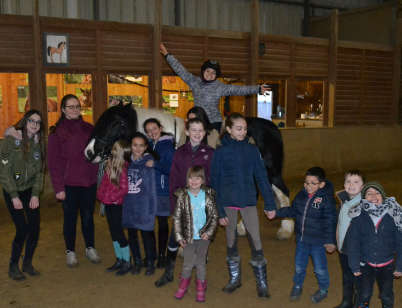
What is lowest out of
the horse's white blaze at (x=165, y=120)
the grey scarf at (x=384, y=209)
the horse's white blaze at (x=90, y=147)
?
the grey scarf at (x=384, y=209)

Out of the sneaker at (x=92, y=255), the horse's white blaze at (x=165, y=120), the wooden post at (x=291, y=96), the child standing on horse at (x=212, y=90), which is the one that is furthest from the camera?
the wooden post at (x=291, y=96)

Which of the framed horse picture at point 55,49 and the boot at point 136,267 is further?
the framed horse picture at point 55,49

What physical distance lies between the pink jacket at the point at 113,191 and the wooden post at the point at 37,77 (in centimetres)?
382

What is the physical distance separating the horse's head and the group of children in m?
0.12

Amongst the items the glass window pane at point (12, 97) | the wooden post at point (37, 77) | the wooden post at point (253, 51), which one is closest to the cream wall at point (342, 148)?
the wooden post at point (253, 51)

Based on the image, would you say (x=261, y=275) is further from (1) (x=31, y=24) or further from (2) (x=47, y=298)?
(1) (x=31, y=24)

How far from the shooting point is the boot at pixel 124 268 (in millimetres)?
3870

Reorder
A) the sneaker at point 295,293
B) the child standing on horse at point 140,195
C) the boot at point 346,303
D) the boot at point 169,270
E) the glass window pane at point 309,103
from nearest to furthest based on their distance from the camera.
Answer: the boot at point 346,303 → the sneaker at point 295,293 → the boot at point 169,270 → the child standing on horse at point 140,195 → the glass window pane at point 309,103

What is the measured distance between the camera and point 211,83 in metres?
4.72

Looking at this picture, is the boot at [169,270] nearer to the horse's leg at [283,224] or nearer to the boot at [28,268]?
the boot at [28,268]

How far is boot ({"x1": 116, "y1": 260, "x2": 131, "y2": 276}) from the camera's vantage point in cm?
387

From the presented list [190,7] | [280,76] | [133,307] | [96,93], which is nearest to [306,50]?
[280,76]

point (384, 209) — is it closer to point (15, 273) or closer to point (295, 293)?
point (295, 293)

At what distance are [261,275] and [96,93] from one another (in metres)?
5.27
